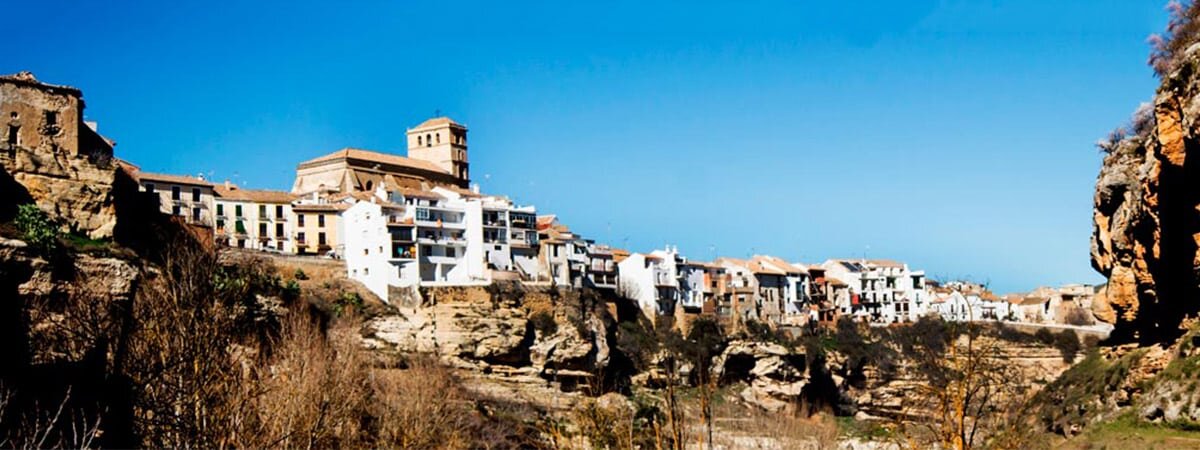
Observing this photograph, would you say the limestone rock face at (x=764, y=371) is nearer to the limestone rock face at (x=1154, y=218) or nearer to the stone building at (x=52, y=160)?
the limestone rock face at (x=1154, y=218)

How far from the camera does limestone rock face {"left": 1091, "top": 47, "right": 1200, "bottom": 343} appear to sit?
32344mm

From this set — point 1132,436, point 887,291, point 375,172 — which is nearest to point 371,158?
point 375,172

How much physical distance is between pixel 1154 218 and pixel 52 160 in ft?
135

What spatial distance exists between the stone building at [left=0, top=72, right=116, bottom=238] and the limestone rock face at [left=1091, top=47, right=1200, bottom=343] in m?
38.5

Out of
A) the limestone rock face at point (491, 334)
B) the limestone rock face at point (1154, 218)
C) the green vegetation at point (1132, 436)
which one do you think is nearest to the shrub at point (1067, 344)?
the limestone rock face at point (1154, 218)

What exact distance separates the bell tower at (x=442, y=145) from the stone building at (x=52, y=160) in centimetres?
5503

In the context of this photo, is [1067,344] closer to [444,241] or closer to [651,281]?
[651,281]

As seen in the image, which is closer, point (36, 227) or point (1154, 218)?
point (1154, 218)

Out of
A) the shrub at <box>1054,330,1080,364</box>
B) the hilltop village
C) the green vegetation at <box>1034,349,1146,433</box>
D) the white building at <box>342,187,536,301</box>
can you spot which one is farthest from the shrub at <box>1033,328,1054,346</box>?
the white building at <box>342,187,536,301</box>

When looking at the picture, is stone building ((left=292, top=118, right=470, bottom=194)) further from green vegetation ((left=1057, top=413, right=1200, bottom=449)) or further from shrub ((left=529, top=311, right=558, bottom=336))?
green vegetation ((left=1057, top=413, right=1200, bottom=449))

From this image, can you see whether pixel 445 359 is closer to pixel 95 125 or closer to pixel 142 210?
pixel 142 210

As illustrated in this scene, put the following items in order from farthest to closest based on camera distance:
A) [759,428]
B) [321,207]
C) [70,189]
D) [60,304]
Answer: [321,207] → [759,428] → [70,189] → [60,304]

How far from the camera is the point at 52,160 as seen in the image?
1887 inches

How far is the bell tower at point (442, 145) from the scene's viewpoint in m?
106
